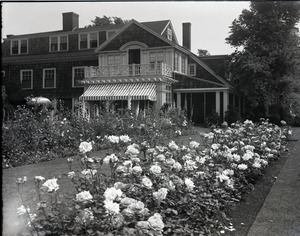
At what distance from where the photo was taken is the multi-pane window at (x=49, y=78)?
27.5 metres

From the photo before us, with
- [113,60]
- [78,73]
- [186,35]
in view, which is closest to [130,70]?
Result: [113,60]

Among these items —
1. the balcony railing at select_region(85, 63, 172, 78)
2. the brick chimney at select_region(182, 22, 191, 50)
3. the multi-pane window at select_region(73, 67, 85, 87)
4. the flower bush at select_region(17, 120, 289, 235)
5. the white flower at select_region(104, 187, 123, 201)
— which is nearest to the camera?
the white flower at select_region(104, 187, 123, 201)

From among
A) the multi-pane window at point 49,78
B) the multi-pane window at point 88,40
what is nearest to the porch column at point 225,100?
the multi-pane window at point 88,40

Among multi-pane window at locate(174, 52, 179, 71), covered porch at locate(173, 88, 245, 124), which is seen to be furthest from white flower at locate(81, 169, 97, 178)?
multi-pane window at locate(174, 52, 179, 71)

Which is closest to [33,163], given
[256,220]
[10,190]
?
[10,190]

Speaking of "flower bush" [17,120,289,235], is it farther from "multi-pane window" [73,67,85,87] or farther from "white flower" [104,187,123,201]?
"multi-pane window" [73,67,85,87]

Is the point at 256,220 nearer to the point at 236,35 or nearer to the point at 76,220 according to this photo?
the point at 76,220

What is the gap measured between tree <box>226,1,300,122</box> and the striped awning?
5857mm

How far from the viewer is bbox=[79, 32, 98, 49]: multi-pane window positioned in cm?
2831

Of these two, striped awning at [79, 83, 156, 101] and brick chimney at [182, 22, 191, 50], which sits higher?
brick chimney at [182, 22, 191, 50]

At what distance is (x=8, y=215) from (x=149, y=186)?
4.99 feet

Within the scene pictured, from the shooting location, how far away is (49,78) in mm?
27594

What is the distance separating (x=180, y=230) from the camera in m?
3.67

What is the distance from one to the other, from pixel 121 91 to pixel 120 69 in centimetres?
193
